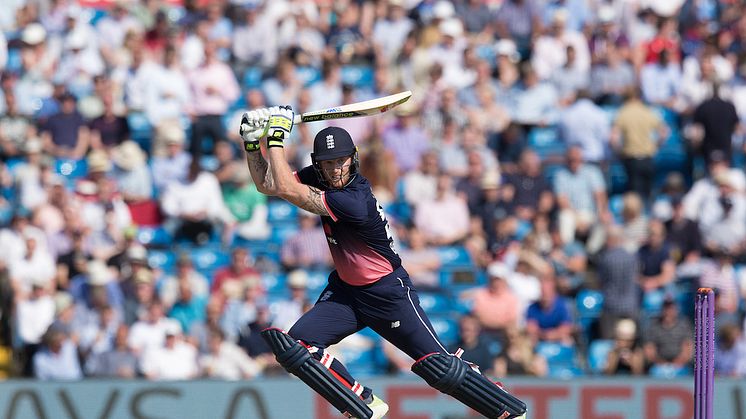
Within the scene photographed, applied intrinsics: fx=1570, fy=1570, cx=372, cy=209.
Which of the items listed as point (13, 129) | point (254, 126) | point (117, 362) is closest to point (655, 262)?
point (117, 362)

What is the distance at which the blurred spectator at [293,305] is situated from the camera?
16.3 m

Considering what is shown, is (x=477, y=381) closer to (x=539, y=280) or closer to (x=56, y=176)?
(x=539, y=280)

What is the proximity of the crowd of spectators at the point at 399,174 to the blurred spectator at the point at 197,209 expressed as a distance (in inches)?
0.9

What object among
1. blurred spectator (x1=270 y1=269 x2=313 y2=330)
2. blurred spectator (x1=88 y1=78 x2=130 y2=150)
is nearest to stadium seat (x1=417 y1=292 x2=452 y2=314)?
blurred spectator (x1=270 y1=269 x2=313 y2=330)

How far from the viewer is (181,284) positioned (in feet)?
54.3

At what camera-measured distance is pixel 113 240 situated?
1733cm

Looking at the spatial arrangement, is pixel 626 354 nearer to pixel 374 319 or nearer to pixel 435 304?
pixel 435 304

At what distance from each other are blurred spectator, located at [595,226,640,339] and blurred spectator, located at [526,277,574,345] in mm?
526

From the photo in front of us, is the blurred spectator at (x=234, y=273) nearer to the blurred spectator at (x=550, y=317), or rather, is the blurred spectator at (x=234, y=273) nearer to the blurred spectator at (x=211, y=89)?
the blurred spectator at (x=211, y=89)

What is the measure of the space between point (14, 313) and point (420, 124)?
5306mm

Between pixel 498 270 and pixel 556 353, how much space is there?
108 centimetres

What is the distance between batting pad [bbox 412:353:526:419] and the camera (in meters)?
10.6

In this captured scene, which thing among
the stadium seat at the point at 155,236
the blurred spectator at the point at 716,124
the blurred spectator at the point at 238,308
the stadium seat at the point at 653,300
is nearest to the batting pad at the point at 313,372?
the blurred spectator at the point at 238,308

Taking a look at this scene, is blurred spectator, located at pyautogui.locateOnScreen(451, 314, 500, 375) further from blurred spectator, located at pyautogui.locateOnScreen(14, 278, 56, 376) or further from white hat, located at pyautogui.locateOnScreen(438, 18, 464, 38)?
white hat, located at pyautogui.locateOnScreen(438, 18, 464, 38)
